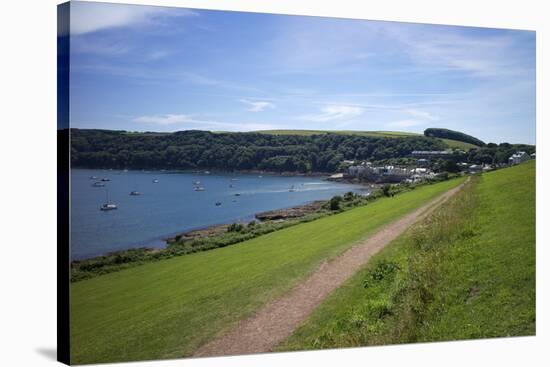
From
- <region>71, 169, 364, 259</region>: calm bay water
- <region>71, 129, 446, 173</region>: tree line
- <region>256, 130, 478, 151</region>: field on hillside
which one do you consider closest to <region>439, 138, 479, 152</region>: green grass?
<region>256, 130, 478, 151</region>: field on hillside

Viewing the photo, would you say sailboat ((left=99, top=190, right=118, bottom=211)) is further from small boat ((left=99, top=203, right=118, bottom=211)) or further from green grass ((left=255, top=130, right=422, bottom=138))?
green grass ((left=255, top=130, right=422, bottom=138))

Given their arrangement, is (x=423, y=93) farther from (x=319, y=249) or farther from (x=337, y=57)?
(x=319, y=249)

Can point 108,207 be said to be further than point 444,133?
No

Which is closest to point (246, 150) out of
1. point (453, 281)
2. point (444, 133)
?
point (444, 133)

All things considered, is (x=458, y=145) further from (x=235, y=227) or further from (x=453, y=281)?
(x=235, y=227)

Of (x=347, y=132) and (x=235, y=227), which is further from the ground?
(x=347, y=132)
